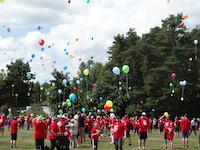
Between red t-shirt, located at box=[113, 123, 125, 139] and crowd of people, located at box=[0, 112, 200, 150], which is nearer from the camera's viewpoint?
crowd of people, located at box=[0, 112, 200, 150]

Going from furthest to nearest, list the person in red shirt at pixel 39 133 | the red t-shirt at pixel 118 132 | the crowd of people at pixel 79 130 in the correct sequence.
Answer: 1. the red t-shirt at pixel 118 132
2. the person in red shirt at pixel 39 133
3. the crowd of people at pixel 79 130

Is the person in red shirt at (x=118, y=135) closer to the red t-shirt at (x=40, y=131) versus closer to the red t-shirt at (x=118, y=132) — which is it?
the red t-shirt at (x=118, y=132)

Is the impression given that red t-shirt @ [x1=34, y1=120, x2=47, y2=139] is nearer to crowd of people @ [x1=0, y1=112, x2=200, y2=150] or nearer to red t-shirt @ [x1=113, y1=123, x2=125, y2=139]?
crowd of people @ [x1=0, y1=112, x2=200, y2=150]

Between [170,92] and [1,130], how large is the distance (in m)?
32.6

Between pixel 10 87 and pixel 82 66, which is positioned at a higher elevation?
pixel 82 66

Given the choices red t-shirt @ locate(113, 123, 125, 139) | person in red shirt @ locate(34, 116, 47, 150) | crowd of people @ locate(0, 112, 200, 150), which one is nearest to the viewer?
crowd of people @ locate(0, 112, 200, 150)

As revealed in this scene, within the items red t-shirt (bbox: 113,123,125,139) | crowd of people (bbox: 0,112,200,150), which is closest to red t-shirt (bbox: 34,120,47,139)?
crowd of people (bbox: 0,112,200,150)

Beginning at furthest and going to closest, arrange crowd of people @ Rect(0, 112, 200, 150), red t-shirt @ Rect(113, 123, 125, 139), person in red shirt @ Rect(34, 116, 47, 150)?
red t-shirt @ Rect(113, 123, 125, 139)
person in red shirt @ Rect(34, 116, 47, 150)
crowd of people @ Rect(0, 112, 200, 150)

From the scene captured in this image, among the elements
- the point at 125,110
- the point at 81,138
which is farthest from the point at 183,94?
the point at 81,138

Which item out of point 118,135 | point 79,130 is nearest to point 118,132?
point 118,135

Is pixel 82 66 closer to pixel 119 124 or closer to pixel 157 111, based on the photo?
pixel 157 111

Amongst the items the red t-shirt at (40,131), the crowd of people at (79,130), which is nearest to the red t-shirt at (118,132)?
the crowd of people at (79,130)

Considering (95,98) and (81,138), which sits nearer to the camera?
(81,138)

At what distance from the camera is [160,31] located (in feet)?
240
